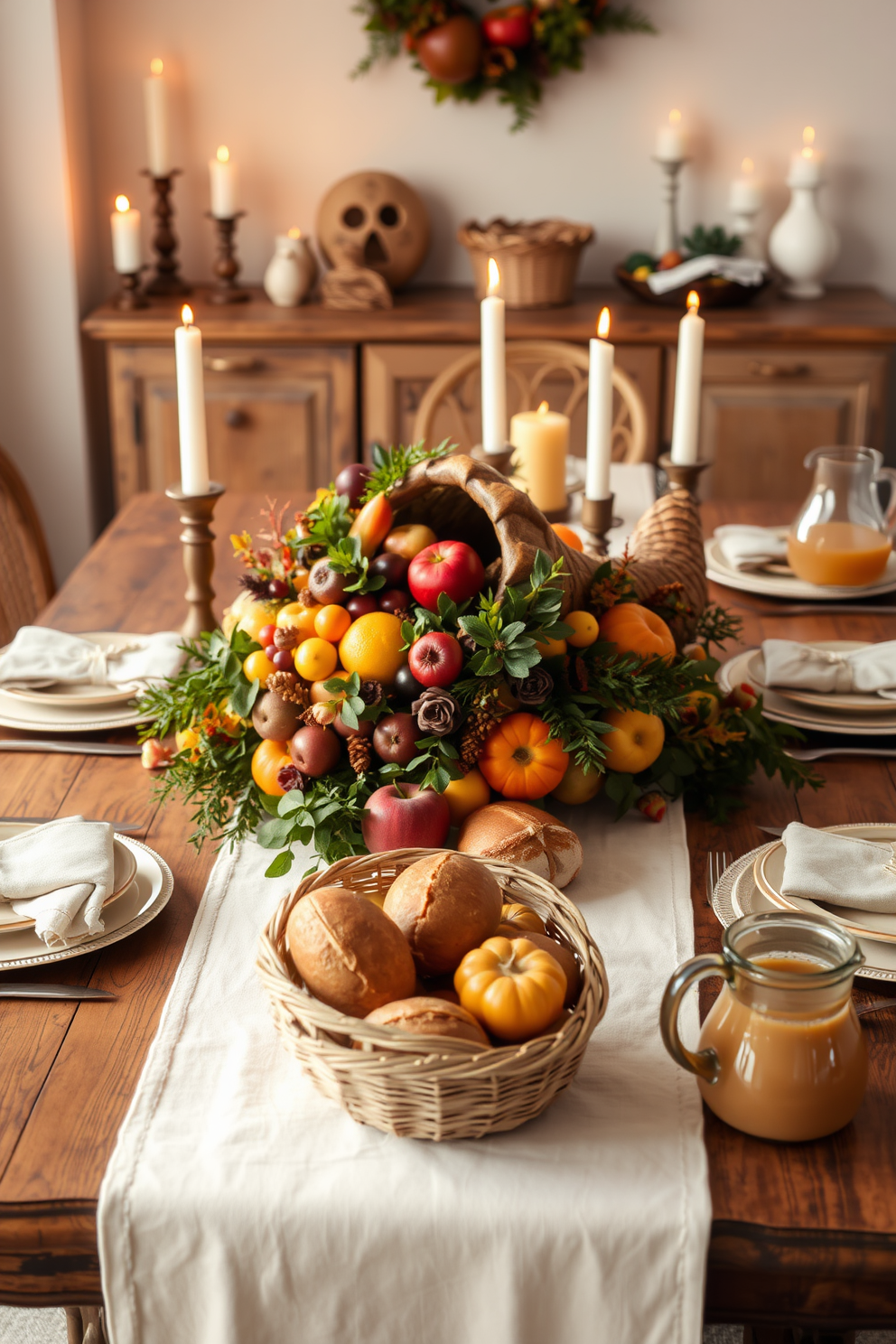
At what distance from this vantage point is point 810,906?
38.3 inches

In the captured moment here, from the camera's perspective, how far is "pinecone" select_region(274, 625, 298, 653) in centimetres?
112

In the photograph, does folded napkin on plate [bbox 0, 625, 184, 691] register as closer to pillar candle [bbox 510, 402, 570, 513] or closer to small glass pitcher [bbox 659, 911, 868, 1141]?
pillar candle [bbox 510, 402, 570, 513]

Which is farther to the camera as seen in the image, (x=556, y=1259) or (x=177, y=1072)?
(x=177, y=1072)

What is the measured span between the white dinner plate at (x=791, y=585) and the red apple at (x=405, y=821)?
0.84 m

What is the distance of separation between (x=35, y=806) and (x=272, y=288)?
2.21 meters

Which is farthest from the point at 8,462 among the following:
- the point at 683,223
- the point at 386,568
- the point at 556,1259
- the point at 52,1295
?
the point at 683,223

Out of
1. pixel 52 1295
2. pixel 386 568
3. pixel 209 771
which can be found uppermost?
pixel 386 568

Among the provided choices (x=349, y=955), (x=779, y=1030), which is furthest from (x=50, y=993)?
(x=779, y=1030)

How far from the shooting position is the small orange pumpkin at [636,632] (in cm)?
116

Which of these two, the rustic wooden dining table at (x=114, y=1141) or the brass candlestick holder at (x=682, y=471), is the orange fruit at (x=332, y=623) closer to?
the rustic wooden dining table at (x=114, y=1141)

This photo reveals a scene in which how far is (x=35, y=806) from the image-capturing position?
1.20 meters

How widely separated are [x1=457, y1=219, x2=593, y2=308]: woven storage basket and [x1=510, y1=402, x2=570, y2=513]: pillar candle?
126 centimetres

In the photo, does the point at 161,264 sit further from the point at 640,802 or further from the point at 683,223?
the point at 640,802

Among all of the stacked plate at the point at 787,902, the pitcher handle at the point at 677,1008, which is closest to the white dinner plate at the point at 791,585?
the stacked plate at the point at 787,902
